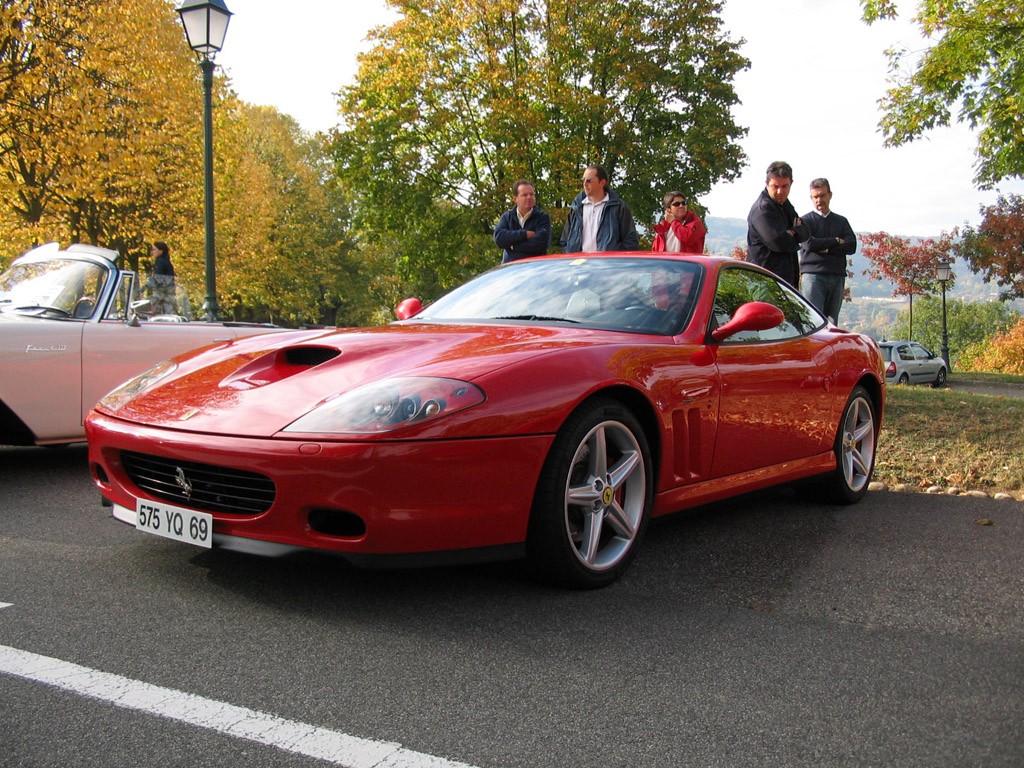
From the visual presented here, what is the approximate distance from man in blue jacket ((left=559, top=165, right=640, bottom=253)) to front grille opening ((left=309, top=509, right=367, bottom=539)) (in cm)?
471

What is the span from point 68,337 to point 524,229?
3.90m

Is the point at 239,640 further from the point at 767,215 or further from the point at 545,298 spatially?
the point at 767,215

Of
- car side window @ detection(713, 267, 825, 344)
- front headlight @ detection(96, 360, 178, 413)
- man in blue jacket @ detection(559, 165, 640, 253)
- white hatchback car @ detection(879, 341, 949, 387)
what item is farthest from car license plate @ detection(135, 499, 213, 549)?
white hatchback car @ detection(879, 341, 949, 387)

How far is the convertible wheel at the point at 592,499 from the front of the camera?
3131mm

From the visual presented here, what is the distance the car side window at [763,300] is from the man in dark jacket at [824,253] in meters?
2.90

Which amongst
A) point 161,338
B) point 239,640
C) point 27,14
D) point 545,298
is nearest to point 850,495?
point 545,298

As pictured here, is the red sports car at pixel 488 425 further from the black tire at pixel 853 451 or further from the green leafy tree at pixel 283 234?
the green leafy tree at pixel 283 234

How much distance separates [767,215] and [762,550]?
3.74 meters

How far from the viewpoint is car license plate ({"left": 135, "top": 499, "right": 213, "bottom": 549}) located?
3.03m

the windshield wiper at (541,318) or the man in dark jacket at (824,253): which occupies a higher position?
the man in dark jacket at (824,253)

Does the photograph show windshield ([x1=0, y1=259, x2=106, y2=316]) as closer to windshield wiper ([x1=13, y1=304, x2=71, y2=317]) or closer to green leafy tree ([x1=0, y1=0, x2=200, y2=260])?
windshield wiper ([x1=13, y1=304, x2=71, y2=317])

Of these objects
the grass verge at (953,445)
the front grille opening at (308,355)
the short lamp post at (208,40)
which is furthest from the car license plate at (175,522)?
the short lamp post at (208,40)

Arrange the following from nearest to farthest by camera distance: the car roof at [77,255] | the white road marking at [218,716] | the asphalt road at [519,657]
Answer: the white road marking at [218,716] → the asphalt road at [519,657] → the car roof at [77,255]

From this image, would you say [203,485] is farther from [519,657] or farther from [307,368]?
[519,657]
